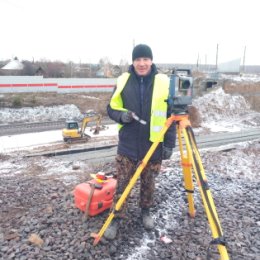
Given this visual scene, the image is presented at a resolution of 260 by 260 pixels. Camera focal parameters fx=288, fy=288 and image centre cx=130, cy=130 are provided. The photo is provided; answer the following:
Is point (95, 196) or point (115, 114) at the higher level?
point (115, 114)

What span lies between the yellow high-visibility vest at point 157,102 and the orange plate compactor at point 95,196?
0.92m

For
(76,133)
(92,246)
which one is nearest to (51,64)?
(76,133)

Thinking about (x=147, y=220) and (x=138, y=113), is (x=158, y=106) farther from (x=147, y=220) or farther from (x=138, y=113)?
(x=147, y=220)

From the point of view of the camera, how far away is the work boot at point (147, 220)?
3.49m

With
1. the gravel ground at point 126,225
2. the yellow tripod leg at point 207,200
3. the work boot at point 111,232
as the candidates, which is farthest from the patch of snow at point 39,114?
the yellow tripod leg at point 207,200

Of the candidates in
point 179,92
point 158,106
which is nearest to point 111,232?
point 158,106

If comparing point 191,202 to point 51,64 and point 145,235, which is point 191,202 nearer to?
point 145,235

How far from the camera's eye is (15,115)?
19.2 metres

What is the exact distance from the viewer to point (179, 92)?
2900mm

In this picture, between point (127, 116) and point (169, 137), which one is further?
point (169, 137)

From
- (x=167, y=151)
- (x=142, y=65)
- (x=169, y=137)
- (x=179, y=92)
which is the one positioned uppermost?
(x=142, y=65)

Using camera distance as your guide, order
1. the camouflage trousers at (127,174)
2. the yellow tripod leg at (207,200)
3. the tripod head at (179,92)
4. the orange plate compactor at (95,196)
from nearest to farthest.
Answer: the yellow tripod leg at (207,200) < the tripod head at (179,92) < the camouflage trousers at (127,174) < the orange plate compactor at (95,196)

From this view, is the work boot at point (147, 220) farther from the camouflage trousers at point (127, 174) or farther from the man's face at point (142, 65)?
the man's face at point (142, 65)

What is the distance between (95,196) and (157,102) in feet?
4.38
